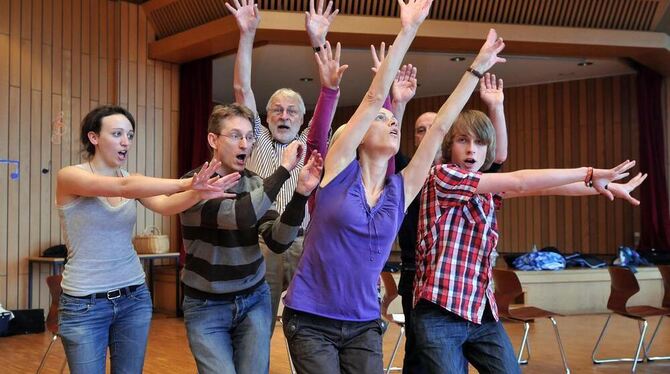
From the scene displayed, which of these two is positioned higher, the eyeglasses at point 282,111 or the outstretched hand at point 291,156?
the eyeglasses at point 282,111

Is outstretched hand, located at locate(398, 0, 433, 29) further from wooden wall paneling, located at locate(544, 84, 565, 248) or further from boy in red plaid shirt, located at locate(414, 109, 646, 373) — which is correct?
wooden wall paneling, located at locate(544, 84, 565, 248)

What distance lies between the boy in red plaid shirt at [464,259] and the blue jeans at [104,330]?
1.10 m

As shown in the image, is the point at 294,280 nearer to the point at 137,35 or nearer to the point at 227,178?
the point at 227,178

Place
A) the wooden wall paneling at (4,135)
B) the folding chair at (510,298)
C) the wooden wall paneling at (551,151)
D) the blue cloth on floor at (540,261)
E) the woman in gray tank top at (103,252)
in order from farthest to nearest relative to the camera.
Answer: the wooden wall paneling at (551,151), the blue cloth on floor at (540,261), the wooden wall paneling at (4,135), the folding chair at (510,298), the woman in gray tank top at (103,252)

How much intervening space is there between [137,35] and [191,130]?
4.69 feet

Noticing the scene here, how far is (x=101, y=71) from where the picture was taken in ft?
29.9

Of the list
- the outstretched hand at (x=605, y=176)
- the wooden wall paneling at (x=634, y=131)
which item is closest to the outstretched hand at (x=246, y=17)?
the outstretched hand at (x=605, y=176)

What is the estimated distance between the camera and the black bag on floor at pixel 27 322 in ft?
25.1

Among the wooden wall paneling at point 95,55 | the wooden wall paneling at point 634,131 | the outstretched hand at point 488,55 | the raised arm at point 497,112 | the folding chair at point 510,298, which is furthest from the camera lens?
the wooden wall paneling at point 634,131

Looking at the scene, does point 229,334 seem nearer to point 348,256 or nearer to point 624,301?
point 348,256

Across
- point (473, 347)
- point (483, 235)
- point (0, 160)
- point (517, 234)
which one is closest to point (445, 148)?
point (483, 235)

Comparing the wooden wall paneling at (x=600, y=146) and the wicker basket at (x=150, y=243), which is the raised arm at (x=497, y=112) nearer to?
the wicker basket at (x=150, y=243)

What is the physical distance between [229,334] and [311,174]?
681mm

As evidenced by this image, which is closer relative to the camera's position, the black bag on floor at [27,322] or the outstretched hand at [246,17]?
the outstretched hand at [246,17]
